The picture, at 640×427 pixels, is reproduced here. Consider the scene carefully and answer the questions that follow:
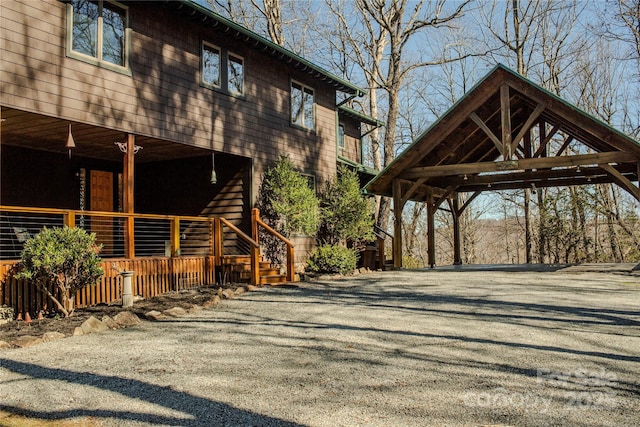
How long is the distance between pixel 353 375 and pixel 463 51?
3038cm

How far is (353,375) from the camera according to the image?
4.52 metres

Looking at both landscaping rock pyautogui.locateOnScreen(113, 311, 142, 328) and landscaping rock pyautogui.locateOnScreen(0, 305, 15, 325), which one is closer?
landscaping rock pyautogui.locateOnScreen(113, 311, 142, 328)

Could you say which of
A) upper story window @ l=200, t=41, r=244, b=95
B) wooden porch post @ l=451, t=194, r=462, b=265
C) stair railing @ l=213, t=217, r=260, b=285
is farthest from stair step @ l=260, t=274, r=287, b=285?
wooden porch post @ l=451, t=194, r=462, b=265

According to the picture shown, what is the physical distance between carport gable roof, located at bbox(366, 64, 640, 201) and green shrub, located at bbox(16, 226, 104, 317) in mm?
8968

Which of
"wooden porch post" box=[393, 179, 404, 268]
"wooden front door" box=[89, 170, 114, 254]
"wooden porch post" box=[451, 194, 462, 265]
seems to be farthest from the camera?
"wooden porch post" box=[451, 194, 462, 265]

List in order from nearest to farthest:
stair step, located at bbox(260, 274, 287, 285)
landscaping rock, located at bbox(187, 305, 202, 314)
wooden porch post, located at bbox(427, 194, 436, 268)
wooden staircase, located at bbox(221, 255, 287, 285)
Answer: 1. landscaping rock, located at bbox(187, 305, 202, 314)
2. wooden staircase, located at bbox(221, 255, 287, 285)
3. stair step, located at bbox(260, 274, 287, 285)
4. wooden porch post, located at bbox(427, 194, 436, 268)

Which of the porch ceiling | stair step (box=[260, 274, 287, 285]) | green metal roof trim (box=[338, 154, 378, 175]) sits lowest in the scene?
stair step (box=[260, 274, 287, 285])

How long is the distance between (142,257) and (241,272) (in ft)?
8.13

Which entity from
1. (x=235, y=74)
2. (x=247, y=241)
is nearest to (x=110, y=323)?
(x=247, y=241)

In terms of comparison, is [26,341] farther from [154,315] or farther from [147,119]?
[147,119]

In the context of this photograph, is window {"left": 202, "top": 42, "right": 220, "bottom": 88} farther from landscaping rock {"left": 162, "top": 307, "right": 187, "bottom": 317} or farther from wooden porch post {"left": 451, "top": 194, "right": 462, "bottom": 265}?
wooden porch post {"left": 451, "top": 194, "right": 462, "bottom": 265}

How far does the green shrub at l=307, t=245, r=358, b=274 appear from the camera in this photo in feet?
46.0

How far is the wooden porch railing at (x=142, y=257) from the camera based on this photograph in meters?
7.95

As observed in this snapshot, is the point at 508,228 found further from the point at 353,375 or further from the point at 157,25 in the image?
the point at 353,375
